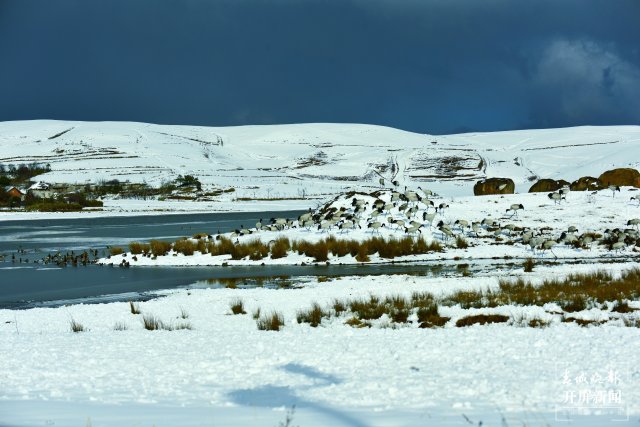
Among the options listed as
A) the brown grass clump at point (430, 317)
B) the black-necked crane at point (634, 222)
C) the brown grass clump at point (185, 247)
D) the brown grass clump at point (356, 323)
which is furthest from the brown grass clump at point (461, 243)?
the brown grass clump at point (356, 323)

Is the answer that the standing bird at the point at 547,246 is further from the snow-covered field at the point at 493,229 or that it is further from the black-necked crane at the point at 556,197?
the black-necked crane at the point at 556,197

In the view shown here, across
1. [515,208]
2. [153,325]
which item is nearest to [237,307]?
[153,325]

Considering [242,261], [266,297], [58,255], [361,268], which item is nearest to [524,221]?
[361,268]

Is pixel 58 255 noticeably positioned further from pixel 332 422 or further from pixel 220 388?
pixel 332 422

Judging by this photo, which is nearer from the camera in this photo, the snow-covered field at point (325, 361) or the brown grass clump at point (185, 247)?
the snow-covered field at point (325, 361)

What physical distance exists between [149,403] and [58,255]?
2345 cm

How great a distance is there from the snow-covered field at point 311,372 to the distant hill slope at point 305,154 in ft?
204

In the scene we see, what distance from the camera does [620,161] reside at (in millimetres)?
71062

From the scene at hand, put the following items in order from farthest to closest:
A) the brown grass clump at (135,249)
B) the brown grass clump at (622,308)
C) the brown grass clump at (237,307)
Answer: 1. the brown grass clump at (135,249)
2. the brown grass clump at (237,307)
3. the brown grass clump at (622,308)

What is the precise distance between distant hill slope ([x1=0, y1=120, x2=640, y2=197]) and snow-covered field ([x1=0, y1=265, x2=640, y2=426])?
6214 cm

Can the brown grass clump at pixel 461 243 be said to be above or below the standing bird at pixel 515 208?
below

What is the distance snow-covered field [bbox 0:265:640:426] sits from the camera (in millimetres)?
6297

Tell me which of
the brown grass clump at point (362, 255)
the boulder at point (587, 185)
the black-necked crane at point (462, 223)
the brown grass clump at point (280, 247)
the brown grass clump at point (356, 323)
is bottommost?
the brown grass clump at point (356, 323)

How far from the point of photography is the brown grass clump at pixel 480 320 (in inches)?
452
